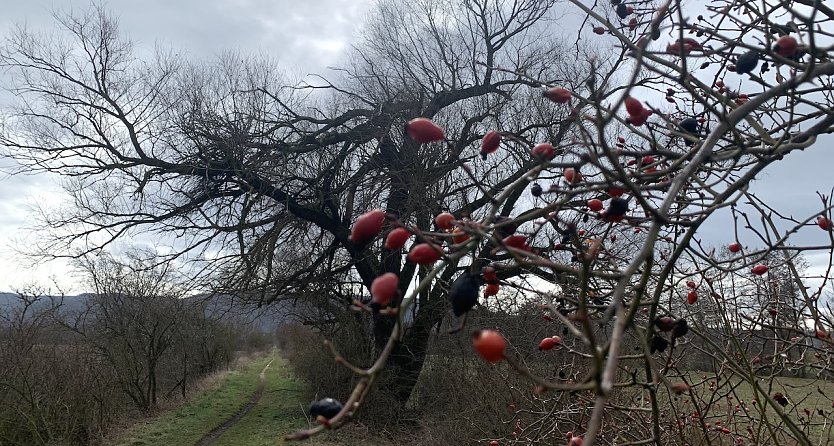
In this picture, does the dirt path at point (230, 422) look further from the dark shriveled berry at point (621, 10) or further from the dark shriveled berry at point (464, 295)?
the dark shriveled berry at point (464, 295)

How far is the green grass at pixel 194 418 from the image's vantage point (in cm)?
1167

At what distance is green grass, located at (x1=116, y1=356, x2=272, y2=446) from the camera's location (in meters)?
11.7

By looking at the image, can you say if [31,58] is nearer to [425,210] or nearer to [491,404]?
[425,210]

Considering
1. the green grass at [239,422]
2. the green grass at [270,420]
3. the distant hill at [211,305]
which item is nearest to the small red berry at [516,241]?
the green grass at [270,420]

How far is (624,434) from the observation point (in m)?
3.27

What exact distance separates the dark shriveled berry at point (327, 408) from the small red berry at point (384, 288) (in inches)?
6.7

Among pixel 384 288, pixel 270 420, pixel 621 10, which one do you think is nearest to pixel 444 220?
pixel 384 288

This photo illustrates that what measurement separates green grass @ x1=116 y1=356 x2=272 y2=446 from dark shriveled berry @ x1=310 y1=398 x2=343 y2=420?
38.9 ft

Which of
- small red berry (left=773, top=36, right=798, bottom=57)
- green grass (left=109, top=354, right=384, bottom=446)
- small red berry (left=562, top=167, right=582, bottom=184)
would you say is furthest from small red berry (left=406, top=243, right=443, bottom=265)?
green grass (left=109, top=354, right=384, bottom=446)

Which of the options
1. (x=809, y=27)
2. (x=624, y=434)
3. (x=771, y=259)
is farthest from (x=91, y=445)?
(x=809, y=27)

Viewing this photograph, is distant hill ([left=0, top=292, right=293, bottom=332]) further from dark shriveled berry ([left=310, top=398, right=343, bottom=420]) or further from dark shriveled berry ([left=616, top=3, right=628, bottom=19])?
dark shriveled berry ([left=310, top=398, right=343, bottom=420])

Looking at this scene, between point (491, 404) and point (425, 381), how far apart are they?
4.83 m

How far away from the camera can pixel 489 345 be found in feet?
2.26

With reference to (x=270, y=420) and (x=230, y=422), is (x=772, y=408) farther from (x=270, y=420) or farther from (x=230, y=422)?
(x=230, y=422)
